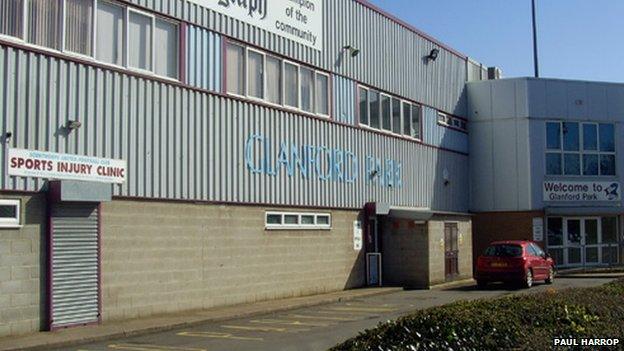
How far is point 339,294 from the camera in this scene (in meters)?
21.4

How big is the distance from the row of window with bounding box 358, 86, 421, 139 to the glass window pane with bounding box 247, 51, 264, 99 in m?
5.32

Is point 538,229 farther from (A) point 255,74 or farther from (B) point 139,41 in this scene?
(B) point 139,41

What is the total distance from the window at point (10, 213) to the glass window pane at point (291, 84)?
9.06m

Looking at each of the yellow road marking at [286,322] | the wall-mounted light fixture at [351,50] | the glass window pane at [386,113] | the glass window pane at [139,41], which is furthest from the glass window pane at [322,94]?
the yellow road marking at [286,322]

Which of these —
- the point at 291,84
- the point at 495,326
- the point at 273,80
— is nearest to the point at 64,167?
the point at 273,80

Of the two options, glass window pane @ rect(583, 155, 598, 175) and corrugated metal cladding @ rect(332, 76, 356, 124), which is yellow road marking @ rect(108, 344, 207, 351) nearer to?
corrugated metal cladding @ rect(332, 76, 356, 124)

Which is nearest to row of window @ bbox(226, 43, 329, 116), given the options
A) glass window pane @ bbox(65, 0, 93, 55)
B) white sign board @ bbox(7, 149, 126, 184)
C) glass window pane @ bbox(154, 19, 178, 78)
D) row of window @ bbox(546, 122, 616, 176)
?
glass window pane @ bbox(154, 19, 178, 78)

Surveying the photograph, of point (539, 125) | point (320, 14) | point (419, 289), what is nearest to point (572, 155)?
point (539, 125)

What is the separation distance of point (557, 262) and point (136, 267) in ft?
69.6

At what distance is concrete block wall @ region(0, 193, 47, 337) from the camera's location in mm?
13055

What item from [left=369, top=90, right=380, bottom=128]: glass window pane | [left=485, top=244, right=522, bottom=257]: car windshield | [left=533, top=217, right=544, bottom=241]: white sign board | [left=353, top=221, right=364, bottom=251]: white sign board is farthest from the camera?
[left=533, top=217, right=544, bottom=241]: white sign board

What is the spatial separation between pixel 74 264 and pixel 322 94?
33.7ft

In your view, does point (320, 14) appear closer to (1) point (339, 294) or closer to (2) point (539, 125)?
(1) point (339, 294)

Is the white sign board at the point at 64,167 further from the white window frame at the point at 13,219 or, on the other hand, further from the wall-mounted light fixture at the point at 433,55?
the wall-mounted light fixture at the point at 433,55
